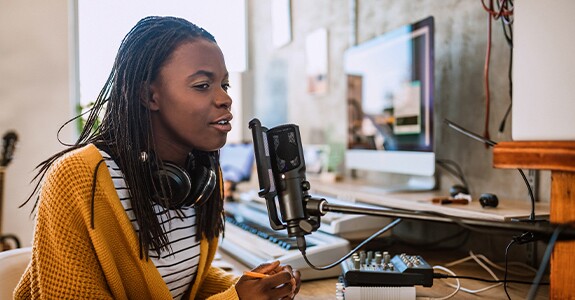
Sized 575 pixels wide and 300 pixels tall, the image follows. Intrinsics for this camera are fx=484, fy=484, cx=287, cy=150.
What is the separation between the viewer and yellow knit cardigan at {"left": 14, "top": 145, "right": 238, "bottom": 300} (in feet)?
2.49

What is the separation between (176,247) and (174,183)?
17cm

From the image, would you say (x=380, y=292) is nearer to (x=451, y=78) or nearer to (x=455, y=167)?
(x=455, y=167)

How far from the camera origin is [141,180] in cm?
87

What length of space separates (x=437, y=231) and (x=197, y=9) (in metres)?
2.64

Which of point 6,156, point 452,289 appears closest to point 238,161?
point 6,156

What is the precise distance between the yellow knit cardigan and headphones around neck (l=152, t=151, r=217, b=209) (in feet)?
0.29

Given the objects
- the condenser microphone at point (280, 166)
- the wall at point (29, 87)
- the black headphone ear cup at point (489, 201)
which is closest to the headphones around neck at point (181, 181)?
the condenser microphone at point (280, 166)

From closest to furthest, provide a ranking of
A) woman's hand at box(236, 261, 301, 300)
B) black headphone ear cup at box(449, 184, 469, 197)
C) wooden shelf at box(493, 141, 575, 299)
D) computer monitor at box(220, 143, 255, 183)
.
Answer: wooden shelf at box(493, 141, 575, 299) < woman's hand at box(236, 261, 301, 300) < black headphone ear cup at box(449, 184, 469, 197) < computer monitor at box(220, 143, 255, 183)

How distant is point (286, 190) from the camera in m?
0.71

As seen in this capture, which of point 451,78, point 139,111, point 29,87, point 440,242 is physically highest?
point 29,87

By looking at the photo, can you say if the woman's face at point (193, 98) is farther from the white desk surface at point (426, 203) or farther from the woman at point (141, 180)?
the white desk surface at point (426, 203)

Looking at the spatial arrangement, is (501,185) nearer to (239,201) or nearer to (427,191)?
(427,191)

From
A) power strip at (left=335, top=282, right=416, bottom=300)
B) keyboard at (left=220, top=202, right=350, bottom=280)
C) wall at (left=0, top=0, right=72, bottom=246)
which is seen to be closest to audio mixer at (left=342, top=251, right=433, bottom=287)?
power strip at (left=335, top=282, right=416, bottom=300)

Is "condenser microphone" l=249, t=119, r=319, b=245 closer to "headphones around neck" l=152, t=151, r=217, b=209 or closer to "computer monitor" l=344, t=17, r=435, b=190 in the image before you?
"headphones around neck" l=152, t=151, r=217, b=209
